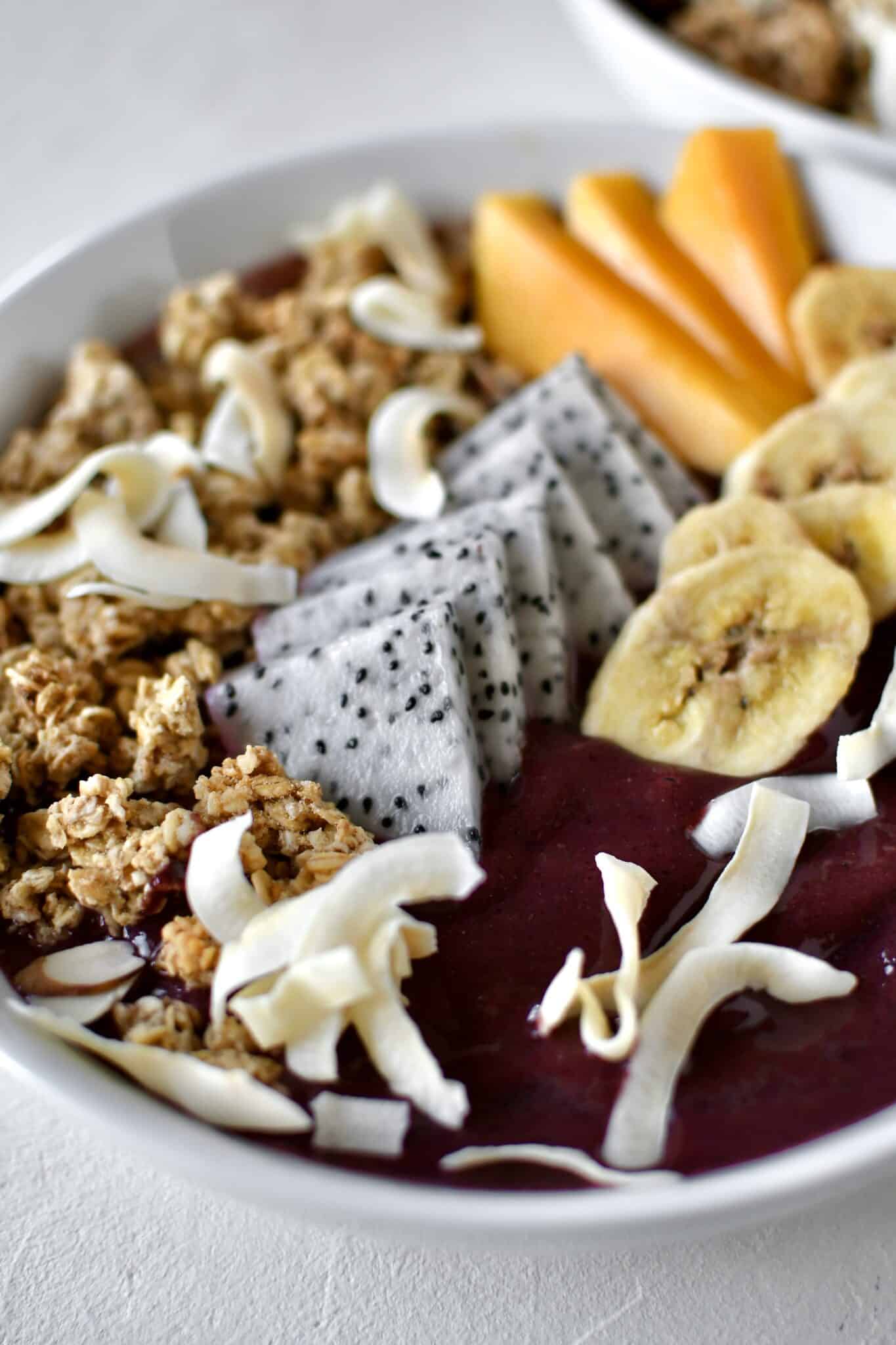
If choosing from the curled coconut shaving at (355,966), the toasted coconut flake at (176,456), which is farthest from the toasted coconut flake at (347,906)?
the toasted coconut flake at (176,456)

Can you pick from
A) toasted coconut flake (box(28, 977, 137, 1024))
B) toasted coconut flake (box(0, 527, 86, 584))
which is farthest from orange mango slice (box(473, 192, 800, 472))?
toasted coconut flake (box(28, 977, 137, 1024))

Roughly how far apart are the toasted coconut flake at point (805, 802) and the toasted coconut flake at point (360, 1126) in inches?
24.5

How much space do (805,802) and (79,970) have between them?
3.47 feet

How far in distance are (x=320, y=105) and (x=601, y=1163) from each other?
10.6 ft

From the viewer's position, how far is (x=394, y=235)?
301cm

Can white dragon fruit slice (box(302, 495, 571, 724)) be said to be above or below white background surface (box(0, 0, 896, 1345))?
above

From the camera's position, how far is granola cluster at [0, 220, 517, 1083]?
1.93 meters

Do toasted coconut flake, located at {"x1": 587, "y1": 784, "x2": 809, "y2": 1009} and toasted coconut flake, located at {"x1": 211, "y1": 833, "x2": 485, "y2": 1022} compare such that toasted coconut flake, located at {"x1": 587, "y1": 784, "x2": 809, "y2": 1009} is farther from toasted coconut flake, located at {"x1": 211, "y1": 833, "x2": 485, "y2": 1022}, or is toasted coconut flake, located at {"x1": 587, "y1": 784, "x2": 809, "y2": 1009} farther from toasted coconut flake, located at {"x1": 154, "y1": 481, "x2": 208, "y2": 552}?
toasted coconut flake, located at {"x1": 154, "y1": 481, "x2": 208, "y2": 552}

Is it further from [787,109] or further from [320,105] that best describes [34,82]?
[787,109]

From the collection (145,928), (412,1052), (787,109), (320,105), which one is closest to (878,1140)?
(412,1052)

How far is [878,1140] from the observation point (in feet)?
5.26

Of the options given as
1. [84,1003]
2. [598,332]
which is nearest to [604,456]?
[598,332]

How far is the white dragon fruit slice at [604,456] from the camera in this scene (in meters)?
2.55

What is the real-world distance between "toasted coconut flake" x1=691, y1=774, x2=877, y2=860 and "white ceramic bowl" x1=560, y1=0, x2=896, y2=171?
5.30 feet
